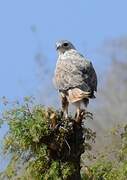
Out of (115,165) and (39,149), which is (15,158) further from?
(115,165)

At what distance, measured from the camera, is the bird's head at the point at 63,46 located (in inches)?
438

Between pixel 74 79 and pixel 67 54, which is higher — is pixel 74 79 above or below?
below

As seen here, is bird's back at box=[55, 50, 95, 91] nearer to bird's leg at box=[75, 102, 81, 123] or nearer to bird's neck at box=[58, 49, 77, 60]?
bird's neck at box=[58, 49, 77, 60]

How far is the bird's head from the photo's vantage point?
438 inches

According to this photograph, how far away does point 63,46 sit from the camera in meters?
11.2

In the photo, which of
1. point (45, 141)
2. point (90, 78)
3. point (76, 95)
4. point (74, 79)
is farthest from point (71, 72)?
point (45, 141)

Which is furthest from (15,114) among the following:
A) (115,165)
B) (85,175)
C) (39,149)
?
(115,165)

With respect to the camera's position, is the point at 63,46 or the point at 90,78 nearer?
the point at 90,78

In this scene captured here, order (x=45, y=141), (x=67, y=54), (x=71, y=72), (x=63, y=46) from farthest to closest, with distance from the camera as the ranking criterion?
(x=63, y=46)
(x=67, y=54)
(x=71, y=72)
(x=45, y=141)

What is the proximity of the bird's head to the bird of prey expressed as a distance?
0.17 m

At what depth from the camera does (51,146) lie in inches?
329

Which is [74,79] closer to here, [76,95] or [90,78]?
[90,78]

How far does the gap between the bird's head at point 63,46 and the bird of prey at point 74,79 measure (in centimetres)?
17

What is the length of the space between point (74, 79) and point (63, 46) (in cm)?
135
